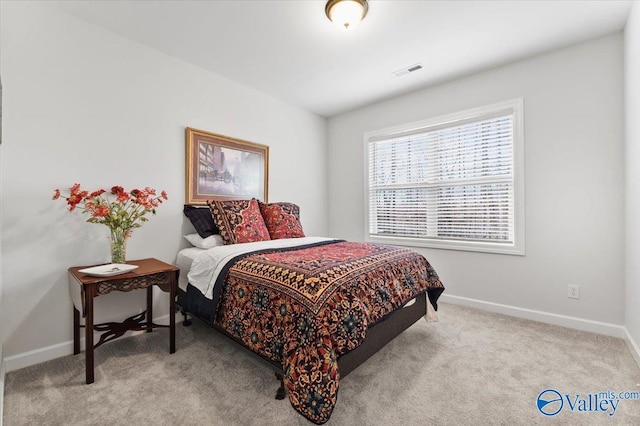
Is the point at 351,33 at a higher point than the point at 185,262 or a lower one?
higher

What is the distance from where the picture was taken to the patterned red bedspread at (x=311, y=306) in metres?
1.35

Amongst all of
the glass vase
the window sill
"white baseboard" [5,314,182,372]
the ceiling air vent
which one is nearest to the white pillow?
the glass vase

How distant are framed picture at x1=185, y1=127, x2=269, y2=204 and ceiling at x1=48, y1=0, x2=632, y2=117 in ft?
2.42

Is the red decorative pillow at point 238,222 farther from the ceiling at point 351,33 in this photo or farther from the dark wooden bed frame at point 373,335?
the ceiling at point 351,33

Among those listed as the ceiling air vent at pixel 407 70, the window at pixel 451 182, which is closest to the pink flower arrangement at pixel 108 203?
the ceiling air vent at pixel 407 70

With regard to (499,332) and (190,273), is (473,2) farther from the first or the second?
(190,273)

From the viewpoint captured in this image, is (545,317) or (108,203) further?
(545,317)

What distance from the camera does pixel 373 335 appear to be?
1.80 m

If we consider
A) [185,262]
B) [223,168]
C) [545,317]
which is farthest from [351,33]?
[545,317]

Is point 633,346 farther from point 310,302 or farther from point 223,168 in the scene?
point 223,168

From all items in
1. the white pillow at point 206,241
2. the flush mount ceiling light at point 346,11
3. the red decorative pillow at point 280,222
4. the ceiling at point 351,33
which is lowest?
the white pillow at point 206,241

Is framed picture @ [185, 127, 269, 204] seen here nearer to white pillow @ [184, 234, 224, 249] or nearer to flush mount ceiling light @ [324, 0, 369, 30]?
white pillow @ [184, 234, 224, 249]

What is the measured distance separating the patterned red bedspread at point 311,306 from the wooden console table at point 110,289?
45cm

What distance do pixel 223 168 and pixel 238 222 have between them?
2.52ft
